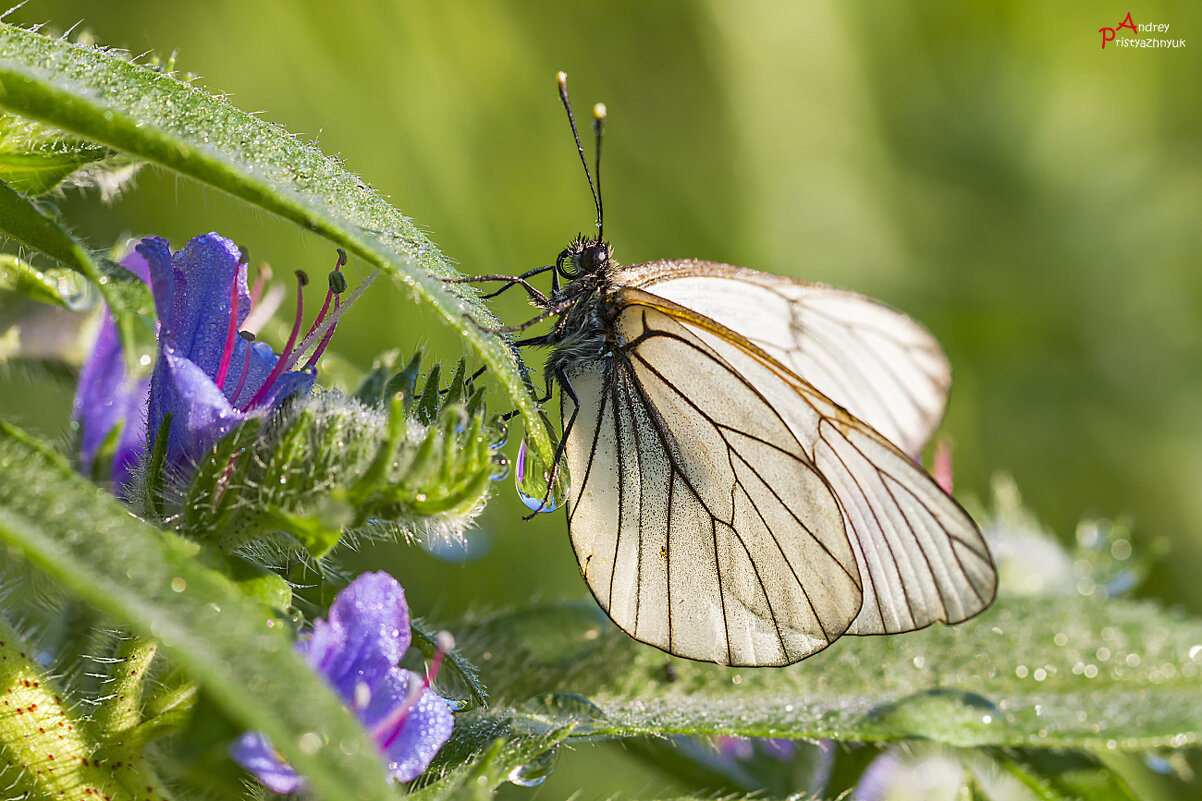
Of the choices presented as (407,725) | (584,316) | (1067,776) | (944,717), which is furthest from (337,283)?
(1067,776)

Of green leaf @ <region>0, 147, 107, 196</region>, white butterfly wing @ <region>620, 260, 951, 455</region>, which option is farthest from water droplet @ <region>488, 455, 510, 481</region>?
white butterfly wing @ <region>620, 260, 951, 455</region>

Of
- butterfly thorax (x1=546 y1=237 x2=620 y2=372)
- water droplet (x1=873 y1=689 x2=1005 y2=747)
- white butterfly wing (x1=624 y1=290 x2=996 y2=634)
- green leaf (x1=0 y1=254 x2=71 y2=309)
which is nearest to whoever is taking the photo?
green leaf (x1=0 y1=254 x2=71 y2=309)

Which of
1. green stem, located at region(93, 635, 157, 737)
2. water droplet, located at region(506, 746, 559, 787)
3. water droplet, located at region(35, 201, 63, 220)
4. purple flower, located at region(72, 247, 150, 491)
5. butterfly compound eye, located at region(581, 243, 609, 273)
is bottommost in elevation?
water droplet, located at region(506, 746, 559, 787)

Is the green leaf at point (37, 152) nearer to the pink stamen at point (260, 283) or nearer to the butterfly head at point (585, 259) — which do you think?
the pink stamen at point (260, 283)

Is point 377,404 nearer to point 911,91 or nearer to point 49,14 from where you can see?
point 49,14

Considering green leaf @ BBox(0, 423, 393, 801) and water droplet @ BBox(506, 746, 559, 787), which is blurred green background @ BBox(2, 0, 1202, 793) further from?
green leaf @ BBox(0, 423, 393, 801)

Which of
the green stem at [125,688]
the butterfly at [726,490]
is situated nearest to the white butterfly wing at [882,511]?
the butterfly at [726,490]

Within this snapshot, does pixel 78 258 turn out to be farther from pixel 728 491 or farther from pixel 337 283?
pixel 728 491
